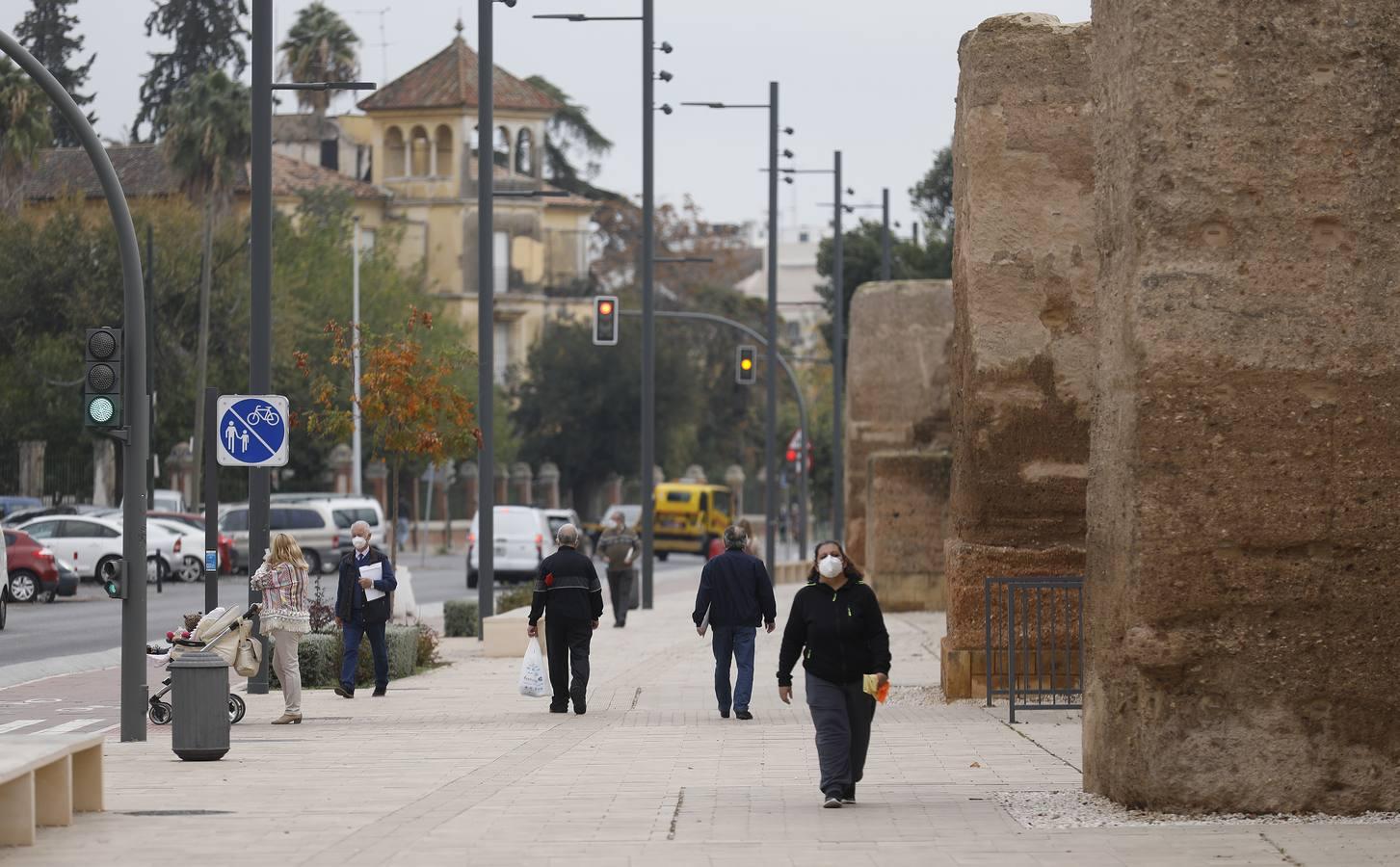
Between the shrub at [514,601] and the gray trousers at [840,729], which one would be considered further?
the shrub at [514,601]

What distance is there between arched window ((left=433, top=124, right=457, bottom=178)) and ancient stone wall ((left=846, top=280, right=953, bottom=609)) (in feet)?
188

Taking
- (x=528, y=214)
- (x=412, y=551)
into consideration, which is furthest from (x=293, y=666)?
(x=528, y=214)

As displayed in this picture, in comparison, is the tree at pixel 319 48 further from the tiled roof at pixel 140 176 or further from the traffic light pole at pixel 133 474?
the traffic light pole at pixel 133 474

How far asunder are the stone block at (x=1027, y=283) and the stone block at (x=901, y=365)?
15.7 m

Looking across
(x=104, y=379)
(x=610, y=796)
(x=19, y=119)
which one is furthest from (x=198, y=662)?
(x=19, y=119)

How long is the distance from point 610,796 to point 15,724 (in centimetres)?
790

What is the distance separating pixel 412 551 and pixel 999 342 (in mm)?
54869

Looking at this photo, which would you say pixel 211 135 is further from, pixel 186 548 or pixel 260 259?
pixel 260 259

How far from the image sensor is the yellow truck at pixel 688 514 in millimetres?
71062

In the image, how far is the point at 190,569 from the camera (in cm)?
4838

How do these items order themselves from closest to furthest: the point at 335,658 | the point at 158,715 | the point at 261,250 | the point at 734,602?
1. the point at 158,715
2. the point at 734,602
3. the point at 261,250
4. the point at 335,658

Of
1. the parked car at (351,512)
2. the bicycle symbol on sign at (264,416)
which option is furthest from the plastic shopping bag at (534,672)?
the parked car at (351,512)

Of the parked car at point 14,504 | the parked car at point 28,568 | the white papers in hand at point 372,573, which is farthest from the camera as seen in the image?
the parked car at point 14,504

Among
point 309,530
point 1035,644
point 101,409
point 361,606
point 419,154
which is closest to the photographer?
point 101,409
